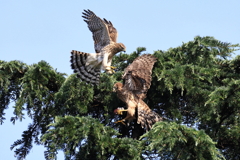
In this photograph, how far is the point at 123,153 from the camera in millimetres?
7773

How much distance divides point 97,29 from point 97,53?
1.76 ft

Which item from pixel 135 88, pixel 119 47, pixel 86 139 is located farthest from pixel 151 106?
pixel 86 139

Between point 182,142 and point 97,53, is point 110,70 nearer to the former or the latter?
point 97,53

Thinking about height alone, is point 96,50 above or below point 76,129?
above

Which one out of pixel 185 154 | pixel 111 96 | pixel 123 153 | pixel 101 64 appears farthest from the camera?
pixel 101 64

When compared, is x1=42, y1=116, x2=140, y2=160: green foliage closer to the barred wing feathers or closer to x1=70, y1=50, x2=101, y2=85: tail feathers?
x1=70, y1=50, x2=101, y2=85: tail feathers

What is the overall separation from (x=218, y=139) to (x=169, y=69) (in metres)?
1.54

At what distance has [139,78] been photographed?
30.7ft

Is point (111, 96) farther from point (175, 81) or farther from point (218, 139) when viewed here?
point (218, 139)

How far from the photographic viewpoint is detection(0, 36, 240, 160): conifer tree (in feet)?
24.7

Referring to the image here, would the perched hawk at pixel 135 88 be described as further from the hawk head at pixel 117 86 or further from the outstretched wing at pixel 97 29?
the outstretched wing at pixel 97 29

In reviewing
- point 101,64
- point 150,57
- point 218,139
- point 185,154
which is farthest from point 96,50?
point 185,154

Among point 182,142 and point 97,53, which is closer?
point 182,142

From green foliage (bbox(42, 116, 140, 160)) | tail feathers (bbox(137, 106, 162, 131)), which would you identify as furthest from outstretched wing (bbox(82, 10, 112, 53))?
green foliage (bbox(42, 116, 140, 160))
